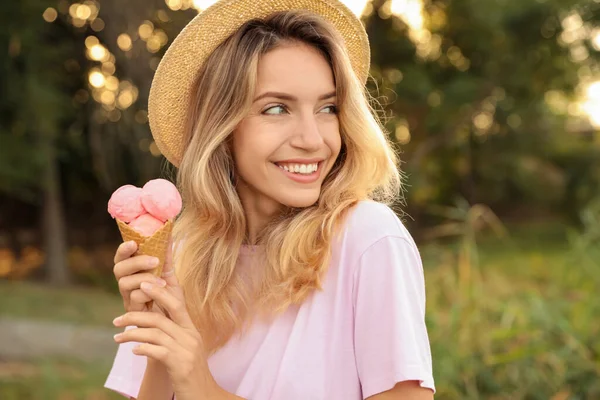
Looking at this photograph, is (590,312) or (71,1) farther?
(71,1)

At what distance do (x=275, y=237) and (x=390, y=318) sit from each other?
46cm

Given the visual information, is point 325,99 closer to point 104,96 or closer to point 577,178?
point 104,96

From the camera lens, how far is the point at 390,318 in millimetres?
1826

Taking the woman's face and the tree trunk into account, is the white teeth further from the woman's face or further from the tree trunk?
the tree trunk

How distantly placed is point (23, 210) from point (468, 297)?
12.9m

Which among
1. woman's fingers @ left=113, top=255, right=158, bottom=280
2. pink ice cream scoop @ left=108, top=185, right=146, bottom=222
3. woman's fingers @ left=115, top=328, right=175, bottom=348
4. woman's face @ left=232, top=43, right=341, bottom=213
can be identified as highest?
woman's face @ left=232, top=43, right=341, bottom=213

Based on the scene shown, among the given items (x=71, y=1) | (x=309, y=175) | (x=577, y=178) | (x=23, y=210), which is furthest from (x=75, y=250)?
(x=309, y=175)

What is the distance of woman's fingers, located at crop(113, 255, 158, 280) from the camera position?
1732mm

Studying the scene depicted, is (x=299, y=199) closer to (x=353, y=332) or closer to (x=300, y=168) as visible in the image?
(x=300, y=168)

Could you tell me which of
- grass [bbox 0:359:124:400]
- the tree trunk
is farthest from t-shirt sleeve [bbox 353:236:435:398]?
the tree trunk

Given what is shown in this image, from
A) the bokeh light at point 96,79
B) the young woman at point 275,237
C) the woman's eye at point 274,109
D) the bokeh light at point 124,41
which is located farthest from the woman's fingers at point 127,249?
the bokeh light at point 96,79

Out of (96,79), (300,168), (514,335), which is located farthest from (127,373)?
(96,79)

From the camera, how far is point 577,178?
67.1 feet

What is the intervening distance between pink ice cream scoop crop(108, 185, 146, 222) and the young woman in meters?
0.12
